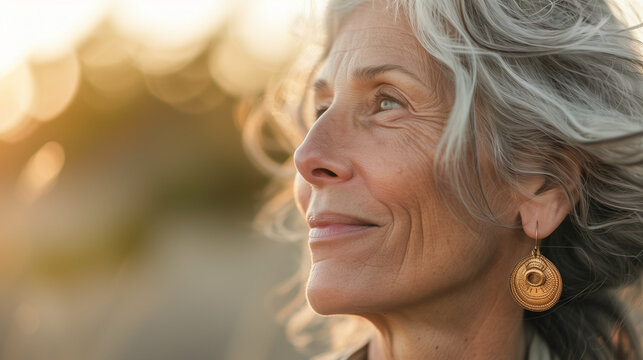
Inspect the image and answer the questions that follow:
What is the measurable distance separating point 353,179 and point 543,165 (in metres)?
0.51

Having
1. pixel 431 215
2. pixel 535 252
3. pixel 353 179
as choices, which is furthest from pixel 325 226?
pixel 535 252

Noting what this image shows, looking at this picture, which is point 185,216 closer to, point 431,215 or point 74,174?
point 74,174

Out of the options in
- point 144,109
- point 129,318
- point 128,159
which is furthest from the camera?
point 144,109

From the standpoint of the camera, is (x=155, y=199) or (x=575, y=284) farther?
(x=155, y=199)

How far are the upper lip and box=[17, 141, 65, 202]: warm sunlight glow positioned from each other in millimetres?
1260

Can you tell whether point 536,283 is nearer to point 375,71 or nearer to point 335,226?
point 335,226

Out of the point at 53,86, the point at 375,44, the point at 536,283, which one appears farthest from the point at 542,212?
the point at 53,86

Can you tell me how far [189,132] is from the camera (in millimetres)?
13789

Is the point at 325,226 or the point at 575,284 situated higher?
the point at 325,226

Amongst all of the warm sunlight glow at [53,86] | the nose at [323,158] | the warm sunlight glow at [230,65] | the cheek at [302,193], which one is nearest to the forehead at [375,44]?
the nose at [323,158]

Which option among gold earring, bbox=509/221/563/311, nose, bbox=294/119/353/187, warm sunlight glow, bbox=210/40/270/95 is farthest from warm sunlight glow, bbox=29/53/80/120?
gold earring, bbox=509/221/563/311

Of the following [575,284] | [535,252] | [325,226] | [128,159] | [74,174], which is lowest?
[128,159]

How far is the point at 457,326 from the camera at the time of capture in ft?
7.00

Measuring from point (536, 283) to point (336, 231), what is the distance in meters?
0.55
